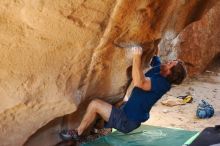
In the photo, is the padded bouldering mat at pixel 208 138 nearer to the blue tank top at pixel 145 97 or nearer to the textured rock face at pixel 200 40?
the blue tank top at pixel 145 97

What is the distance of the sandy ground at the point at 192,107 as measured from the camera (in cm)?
608

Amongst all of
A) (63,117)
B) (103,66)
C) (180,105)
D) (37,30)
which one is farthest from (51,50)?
(180,105)

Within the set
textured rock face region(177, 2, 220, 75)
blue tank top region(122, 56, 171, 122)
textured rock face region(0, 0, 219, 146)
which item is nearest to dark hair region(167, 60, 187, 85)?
blue tank top region(122, 56, 171, 122)

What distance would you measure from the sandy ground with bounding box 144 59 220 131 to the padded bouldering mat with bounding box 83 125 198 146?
0.80 metres

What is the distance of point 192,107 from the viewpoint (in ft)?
23.6

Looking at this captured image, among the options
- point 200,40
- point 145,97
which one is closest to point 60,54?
point 145,97

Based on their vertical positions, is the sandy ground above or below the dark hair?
below

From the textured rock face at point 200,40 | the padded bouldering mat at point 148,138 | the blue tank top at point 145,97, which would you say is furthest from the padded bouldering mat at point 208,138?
the textured rock face at point 200,40

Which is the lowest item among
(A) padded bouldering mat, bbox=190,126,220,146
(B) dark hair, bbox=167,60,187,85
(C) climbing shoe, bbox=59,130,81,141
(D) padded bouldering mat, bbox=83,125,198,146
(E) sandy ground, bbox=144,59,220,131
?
(E) sandy ground, bbox=144,59,220,131

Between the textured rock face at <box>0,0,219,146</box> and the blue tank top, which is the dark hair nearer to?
the blue tank top

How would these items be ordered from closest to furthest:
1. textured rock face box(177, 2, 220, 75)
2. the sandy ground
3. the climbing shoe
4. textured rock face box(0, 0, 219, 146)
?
1. textured rock face box(0, 0, 219, 146)
2. the climbing shoe
3. the sandy ground
4. textured rock face box(177, 2, 220, 75)

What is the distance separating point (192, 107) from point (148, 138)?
101 inches

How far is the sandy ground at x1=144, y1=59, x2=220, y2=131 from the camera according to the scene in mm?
6080

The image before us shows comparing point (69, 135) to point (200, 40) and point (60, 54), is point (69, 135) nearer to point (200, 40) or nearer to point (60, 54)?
point (60, 54)
